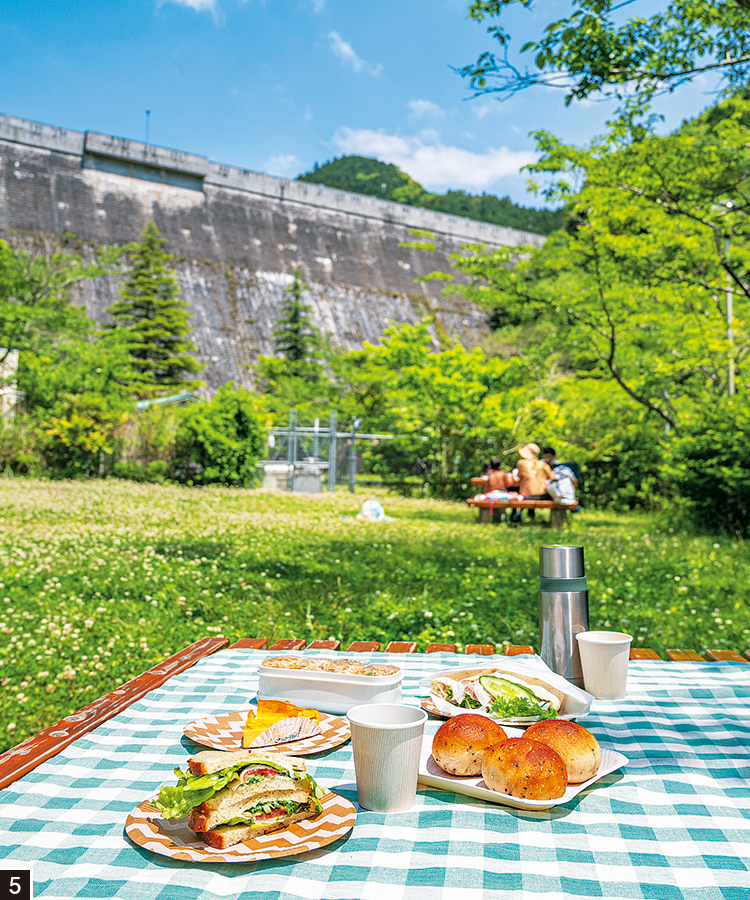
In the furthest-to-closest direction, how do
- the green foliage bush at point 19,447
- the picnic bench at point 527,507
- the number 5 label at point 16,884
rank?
the green foliage bush at point 19,447 < the picnic bench at point 527,507 < the number 5 label at point 16,884

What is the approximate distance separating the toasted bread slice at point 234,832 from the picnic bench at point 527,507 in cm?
884

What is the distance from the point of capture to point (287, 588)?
16.9 ft

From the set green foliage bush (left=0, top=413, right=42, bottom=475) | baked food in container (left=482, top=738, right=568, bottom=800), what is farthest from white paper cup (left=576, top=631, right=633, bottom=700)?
green foliage bush (left=0, top=413, right=42, bottom=475)

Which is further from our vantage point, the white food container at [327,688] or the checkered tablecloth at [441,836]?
the white food container at [327,688]

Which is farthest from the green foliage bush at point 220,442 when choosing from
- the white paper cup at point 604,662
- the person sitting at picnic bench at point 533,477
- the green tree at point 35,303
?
the white paper cup at point 604,662

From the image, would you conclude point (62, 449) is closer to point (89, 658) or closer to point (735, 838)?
point (89, 658)

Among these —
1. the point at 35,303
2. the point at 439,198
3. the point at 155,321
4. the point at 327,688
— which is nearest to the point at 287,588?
the point at 327,688


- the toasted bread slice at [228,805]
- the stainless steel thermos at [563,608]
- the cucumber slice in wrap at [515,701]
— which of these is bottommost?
the toasted bread slice at [228,805]

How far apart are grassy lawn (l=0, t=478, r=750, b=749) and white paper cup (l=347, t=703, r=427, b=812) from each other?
7.55 feet

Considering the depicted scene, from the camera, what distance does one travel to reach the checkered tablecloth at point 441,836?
90cm

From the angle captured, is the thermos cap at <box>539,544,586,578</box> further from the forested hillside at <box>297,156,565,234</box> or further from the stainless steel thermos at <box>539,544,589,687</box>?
the forested hillside at <box>297,156,565,234</box>

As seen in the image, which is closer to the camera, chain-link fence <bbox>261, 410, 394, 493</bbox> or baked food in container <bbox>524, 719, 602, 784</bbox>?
baked food in container <bbox>524, 719, 602, 784</bbox>

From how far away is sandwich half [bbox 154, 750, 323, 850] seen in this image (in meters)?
0.97

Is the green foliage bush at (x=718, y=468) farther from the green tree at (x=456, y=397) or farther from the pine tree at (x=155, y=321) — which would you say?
the pine tree at (x=155, y=321)
